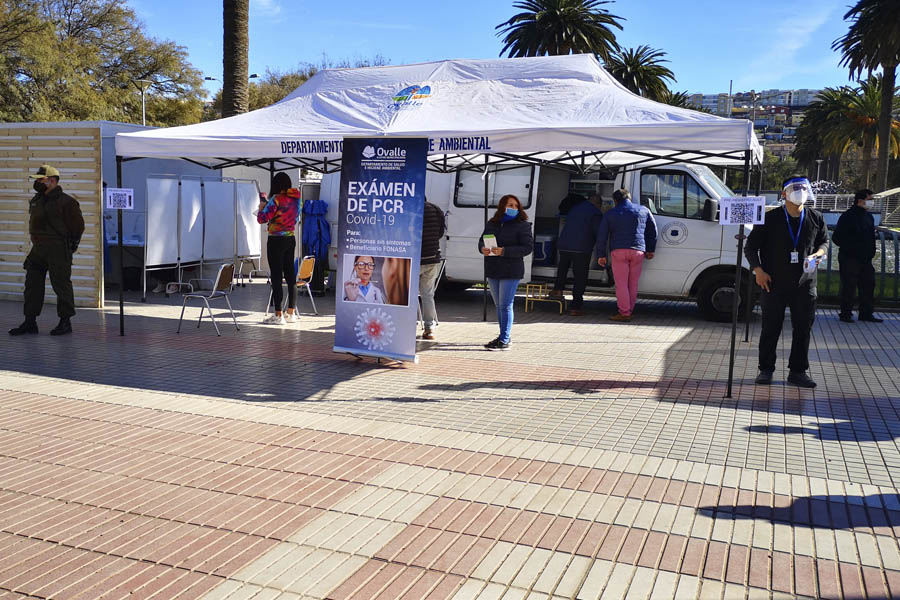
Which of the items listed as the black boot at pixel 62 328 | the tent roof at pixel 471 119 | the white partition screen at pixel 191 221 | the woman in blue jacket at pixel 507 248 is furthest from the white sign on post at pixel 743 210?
the white partition screen at pixel 191 221

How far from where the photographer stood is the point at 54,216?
30.6ft

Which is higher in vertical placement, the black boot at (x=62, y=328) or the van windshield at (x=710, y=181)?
the van windshield at (x=710, y=181)

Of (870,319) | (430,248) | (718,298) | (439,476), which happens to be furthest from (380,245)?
(870,319)

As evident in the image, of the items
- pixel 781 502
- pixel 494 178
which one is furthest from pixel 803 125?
pixel 781 502

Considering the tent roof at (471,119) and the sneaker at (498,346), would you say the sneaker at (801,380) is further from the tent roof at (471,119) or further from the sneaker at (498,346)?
the sneaker at (498,346)

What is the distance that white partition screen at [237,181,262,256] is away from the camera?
50.0 feet

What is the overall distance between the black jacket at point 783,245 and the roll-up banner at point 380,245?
317cm

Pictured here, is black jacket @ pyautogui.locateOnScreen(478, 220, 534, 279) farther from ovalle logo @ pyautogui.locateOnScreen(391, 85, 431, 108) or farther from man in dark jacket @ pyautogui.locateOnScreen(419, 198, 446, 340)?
ovalle logo @ pyautogui.locateOnScreen(391, 85, 431, 108)

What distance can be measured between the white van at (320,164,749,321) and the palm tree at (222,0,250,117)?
6063 mm

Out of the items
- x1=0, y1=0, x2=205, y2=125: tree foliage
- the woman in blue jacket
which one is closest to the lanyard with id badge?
the woman in blue jacket

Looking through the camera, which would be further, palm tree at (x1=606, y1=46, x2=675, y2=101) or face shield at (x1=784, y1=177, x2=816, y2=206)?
palm tree at (x1=606, y1=46, x2=675, y2=101)

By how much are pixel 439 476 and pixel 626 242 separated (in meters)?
6.99

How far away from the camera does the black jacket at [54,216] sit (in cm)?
931

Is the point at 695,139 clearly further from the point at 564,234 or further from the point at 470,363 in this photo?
the point at 564,234
